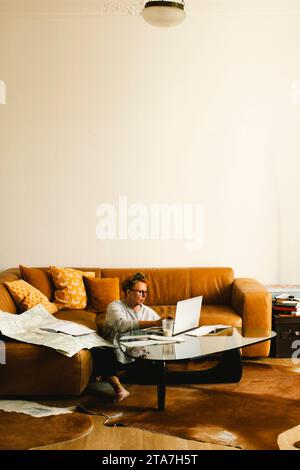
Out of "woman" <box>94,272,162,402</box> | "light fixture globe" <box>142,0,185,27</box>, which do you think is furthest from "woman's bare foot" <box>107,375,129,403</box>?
"light fixture globe" <box>142,0,185,27</box>

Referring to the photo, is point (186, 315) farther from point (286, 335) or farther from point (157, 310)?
point (286, 335)

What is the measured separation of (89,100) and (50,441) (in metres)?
3.42

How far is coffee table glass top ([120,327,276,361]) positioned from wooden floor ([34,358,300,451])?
0.43m

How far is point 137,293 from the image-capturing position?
13.9ft

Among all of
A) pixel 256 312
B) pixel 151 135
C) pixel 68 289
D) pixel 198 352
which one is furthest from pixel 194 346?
pixel 151 135

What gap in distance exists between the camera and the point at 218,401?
3967mm

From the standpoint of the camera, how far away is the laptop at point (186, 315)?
3906mm

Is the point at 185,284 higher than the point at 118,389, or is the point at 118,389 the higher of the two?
the point at 185,284

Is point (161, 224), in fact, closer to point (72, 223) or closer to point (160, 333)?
point (72, 223)

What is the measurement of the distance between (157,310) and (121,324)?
1.09 metres

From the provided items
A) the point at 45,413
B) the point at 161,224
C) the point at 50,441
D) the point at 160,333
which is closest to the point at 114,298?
the point at 161,224

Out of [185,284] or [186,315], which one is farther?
[185,284]

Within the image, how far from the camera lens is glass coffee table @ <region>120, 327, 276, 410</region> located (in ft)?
12.0
